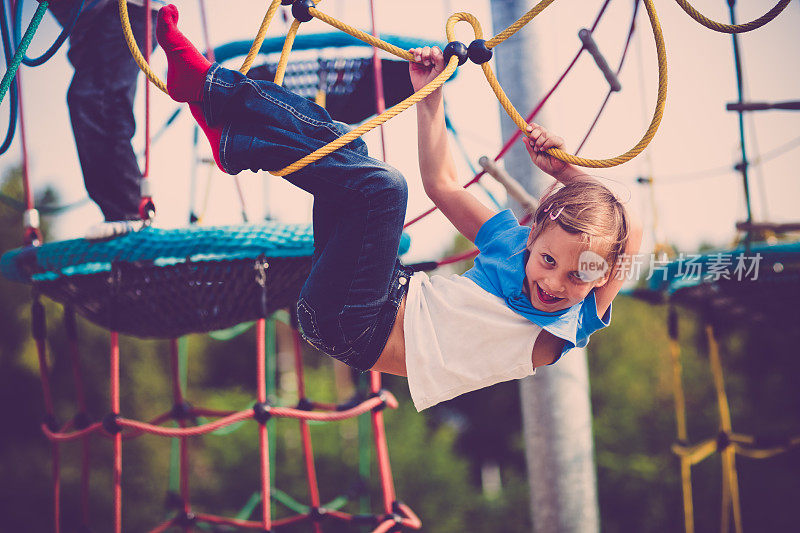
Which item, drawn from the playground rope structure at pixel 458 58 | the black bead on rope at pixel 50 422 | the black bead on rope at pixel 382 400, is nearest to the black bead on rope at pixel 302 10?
the playground rope structure at pixel 458 58

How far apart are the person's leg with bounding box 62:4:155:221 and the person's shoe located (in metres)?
0.14

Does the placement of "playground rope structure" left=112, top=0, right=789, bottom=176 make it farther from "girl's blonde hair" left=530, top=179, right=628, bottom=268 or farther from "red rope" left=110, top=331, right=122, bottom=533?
"red rope" left=110, top=331, right=122, bottom=533

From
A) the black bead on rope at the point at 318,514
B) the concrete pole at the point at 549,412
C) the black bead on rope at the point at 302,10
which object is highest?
the black bead on rope at the point at 302,10

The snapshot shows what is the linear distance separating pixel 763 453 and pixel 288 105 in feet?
6.20

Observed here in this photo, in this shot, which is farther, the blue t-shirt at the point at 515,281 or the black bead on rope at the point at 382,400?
the black bead on rope at the point at 382,400

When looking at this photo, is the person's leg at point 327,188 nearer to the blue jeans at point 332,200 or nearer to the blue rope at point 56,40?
the blue jeans at point 332,200

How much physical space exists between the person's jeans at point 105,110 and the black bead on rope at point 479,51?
2.88 feet

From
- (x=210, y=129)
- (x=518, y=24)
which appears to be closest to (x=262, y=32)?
(x=210, y=129)

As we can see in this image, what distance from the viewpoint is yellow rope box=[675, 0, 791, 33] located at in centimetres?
109

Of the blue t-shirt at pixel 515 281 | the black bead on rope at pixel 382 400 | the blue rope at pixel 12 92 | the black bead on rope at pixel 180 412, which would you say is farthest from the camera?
the black bead on rope at pixel 180 412

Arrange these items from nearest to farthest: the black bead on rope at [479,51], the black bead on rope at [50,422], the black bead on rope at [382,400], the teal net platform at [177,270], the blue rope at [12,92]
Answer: the black bead on rope at [479,51]
the teal net platform at [177,270]
the blue rope at [12,92]
the black bead on rope at [382,400]
the black bead on rope at [50,422]

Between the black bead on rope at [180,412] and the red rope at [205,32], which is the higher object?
the red rope at [205,32]

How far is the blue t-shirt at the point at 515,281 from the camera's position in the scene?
1303 mm

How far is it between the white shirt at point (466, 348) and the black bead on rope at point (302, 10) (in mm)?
578
